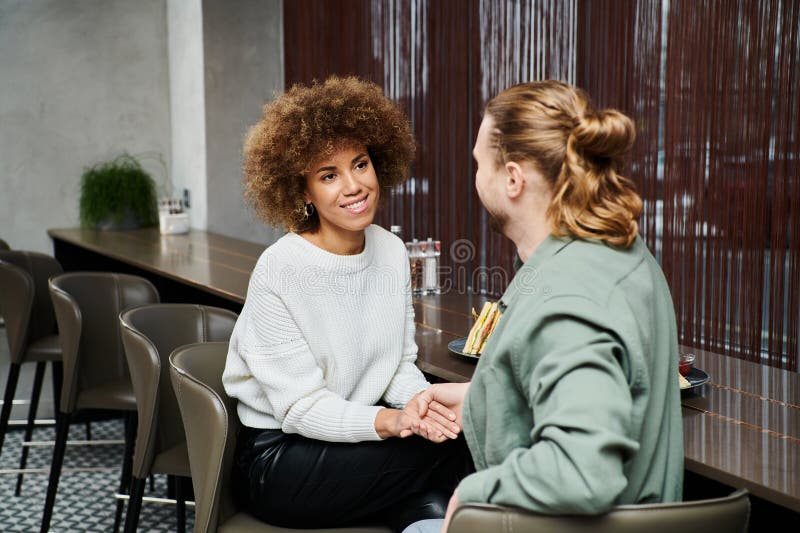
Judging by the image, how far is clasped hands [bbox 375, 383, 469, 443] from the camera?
6.07 ft

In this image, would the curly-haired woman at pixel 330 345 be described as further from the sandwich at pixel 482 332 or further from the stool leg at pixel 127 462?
the stool leg at pixel 127 462

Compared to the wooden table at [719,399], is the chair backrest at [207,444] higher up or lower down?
lower down

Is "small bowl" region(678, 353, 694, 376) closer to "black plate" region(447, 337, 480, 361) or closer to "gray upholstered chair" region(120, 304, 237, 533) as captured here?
"black plate" region(447, 337, 480, 361)

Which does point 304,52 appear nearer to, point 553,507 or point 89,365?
point 89,365

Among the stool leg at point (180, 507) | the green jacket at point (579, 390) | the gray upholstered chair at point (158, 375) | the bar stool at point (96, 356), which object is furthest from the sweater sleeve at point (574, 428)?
the bar stool at point (96, 356)

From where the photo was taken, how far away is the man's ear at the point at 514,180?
1.37 m

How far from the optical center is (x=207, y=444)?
1862mm

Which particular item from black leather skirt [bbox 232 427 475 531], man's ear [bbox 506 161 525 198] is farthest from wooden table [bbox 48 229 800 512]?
man's ear [bbox 506 161 525 198]

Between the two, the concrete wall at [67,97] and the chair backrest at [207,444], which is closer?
the chair backrest at [207,444]

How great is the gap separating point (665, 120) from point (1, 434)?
307 cm

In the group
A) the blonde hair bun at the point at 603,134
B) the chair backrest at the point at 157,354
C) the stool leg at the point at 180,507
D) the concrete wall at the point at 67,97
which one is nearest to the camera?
the blonde hair bun at the point at 603,134

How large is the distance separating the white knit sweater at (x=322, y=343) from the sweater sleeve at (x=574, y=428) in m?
0.78

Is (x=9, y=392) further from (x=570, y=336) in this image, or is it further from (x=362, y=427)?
(x=570, y=336)

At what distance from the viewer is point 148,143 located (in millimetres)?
5355
